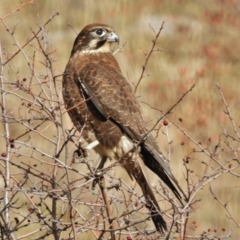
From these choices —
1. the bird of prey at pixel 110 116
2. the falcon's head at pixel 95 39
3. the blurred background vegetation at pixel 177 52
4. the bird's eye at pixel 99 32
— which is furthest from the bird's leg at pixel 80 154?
the blurred background vegetation at pixel 177 52

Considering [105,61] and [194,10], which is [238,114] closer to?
[194,10]

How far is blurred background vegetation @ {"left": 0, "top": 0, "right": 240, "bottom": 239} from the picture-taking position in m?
9.33

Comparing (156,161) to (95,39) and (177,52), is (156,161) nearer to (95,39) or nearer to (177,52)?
(95,39)

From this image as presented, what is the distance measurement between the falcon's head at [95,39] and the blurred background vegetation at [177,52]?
3285 mm

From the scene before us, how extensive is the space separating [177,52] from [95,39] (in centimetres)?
474

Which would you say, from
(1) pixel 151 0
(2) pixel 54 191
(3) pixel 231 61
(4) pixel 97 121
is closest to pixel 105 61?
(4) pixel 97 121

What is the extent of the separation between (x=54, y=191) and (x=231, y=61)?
6470 mm

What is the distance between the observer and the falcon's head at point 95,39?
18.6 feet

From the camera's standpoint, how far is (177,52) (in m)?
10.4

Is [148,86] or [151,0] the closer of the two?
[148,86]

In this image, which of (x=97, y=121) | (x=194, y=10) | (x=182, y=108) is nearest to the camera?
(x=97, y=121)

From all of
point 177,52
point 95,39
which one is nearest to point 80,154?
point 95,39

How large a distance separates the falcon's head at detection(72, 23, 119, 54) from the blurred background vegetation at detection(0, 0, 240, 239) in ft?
10.8

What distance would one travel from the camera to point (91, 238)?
8555mm
